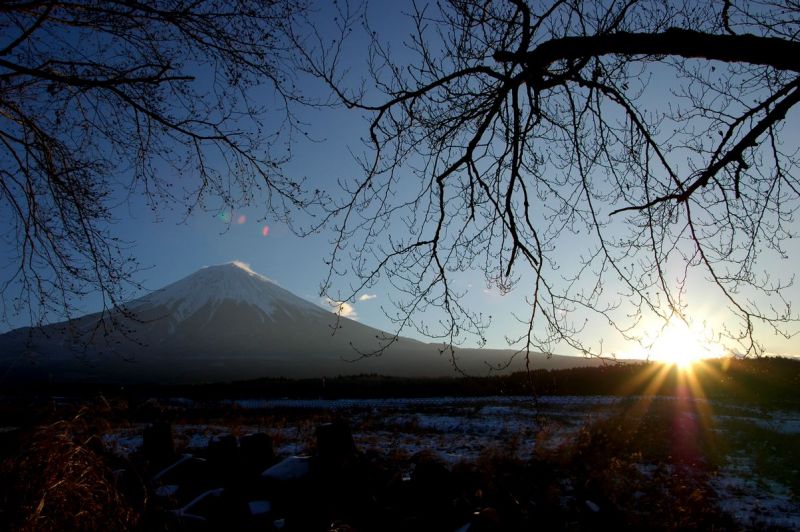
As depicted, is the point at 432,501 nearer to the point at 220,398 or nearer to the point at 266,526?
the point at 266,526

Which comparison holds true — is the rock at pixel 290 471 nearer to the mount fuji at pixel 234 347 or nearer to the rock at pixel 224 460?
the rock at pixel 224 460

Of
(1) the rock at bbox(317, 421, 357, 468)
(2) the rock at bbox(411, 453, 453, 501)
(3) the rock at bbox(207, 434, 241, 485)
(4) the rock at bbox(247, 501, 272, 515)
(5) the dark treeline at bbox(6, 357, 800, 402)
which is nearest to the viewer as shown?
(4) the rock at bbox(247, 501, 272, 515)

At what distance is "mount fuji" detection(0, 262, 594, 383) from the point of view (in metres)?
92.9

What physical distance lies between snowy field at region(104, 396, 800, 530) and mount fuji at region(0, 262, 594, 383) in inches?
2093

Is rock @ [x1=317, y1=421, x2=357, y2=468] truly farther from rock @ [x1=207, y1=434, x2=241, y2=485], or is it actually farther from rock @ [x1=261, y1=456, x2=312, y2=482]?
rock @ [x1=207, y1=434, x2=241, y2=485]

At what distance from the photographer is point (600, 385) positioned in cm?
2495

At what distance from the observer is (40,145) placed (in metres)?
6.01

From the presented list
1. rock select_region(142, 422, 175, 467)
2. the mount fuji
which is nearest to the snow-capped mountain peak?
the mount fuji

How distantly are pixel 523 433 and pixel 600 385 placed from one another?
13607 millimetres

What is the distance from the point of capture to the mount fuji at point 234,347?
9288 centimetres

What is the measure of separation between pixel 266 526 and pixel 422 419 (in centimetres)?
1195

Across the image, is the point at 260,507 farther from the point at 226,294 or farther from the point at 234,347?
the point at 226,294

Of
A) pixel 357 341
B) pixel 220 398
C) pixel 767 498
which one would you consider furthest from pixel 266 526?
pixel 357 341

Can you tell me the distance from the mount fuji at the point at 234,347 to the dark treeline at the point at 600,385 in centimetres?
3817
